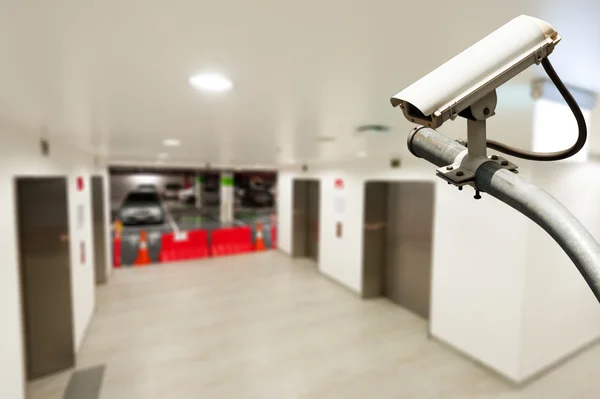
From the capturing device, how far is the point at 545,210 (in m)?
0.42

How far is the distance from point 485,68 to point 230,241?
753 cm

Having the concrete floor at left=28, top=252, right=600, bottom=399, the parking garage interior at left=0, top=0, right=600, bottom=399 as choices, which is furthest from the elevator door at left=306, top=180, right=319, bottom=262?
the concrete floor at left=28, top=252, right=600, bottom=399

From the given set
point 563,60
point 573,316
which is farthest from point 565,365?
point 563,60

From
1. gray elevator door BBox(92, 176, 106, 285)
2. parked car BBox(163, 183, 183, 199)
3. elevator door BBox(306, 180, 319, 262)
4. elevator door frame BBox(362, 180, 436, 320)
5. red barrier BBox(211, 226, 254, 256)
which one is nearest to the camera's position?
elevator door frame BBox(362, 180, 436, 320)

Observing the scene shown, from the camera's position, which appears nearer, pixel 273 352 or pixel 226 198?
pixel 273 352

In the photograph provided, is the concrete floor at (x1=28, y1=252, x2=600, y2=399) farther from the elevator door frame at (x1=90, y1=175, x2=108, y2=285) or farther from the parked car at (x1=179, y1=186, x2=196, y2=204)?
the parked car at (x1=179, y1=186, x2=196, y2=204)

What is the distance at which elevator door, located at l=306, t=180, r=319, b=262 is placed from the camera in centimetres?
686

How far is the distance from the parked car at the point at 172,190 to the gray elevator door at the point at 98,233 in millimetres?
15984

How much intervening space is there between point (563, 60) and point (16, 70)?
5.54 feet

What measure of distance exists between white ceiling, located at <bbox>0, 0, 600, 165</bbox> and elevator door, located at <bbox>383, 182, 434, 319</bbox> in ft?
9.64

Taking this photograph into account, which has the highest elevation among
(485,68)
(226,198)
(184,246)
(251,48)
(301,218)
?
(251,48)

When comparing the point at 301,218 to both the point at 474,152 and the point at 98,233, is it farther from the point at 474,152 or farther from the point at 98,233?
the point at 474,152

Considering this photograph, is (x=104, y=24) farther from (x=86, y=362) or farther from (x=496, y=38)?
(x=86, y=362)

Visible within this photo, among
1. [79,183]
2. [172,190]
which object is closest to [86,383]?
[79,183]
